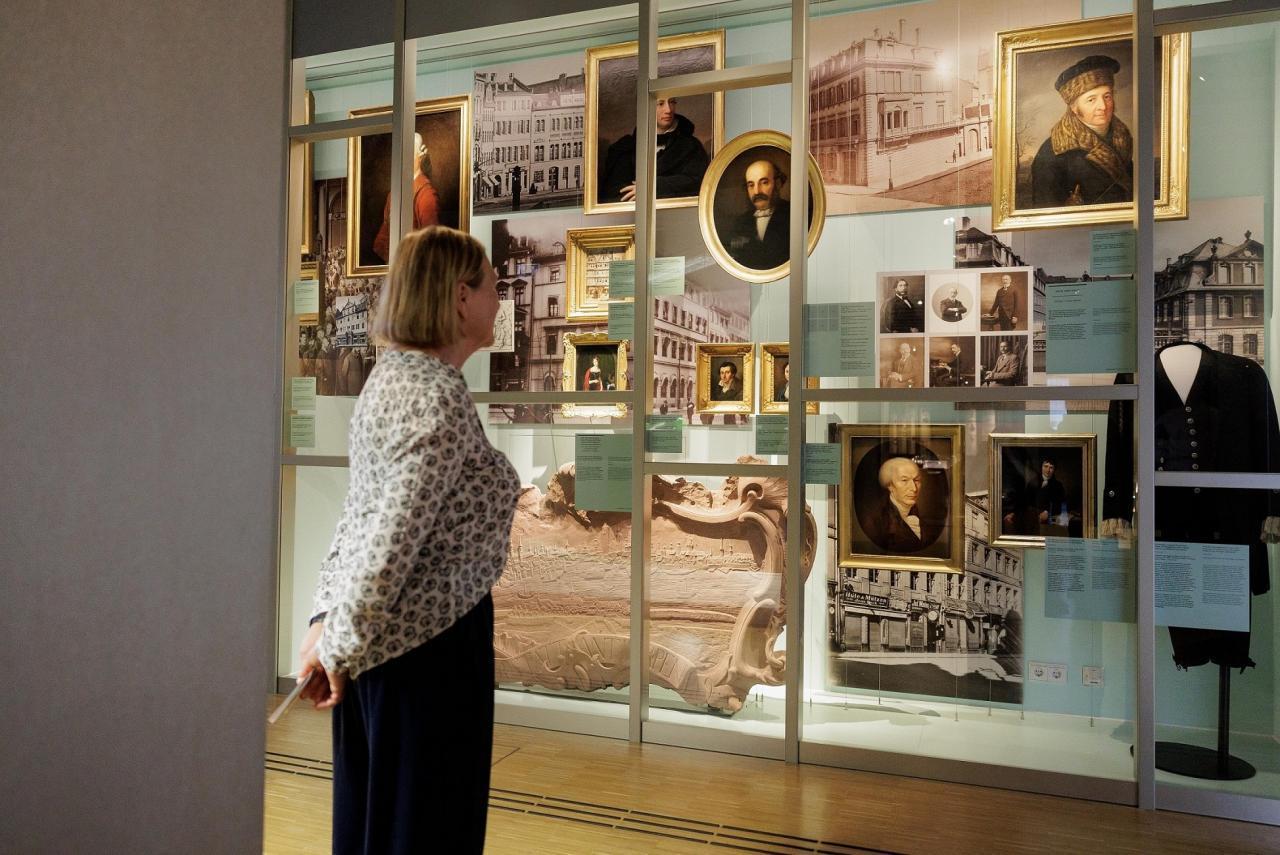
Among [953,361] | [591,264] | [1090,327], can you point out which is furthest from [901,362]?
[591,264]

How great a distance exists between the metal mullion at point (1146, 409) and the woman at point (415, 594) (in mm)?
2484

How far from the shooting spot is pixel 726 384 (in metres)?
3.79

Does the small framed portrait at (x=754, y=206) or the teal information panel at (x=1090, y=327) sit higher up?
the small framed portrait at (x=754, y=206)

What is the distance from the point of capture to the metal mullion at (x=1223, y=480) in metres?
3.09

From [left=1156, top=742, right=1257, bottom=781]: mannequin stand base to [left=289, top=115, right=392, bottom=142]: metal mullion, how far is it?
4.23 m

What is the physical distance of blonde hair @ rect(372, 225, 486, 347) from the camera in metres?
1.76

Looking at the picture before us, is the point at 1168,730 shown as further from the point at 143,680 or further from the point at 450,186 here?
the point at 450,186

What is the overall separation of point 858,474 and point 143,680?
3.00m

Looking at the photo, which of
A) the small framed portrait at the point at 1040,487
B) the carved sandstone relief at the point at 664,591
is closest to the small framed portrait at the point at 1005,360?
the small framed portrait at the point at 1040,487

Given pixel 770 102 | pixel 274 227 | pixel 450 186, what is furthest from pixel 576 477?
pixel 274 227

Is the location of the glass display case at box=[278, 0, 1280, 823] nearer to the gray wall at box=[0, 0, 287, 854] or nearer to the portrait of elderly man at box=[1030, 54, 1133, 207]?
the portrait of elderly man at box=[1030, 54, 1133, 207]

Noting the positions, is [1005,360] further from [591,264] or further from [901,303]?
[591,264]

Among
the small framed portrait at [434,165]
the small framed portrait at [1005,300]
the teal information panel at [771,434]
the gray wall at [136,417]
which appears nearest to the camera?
the gray wall at [136,417]

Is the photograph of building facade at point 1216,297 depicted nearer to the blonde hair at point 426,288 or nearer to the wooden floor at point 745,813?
the wooden floor at point 745,813
